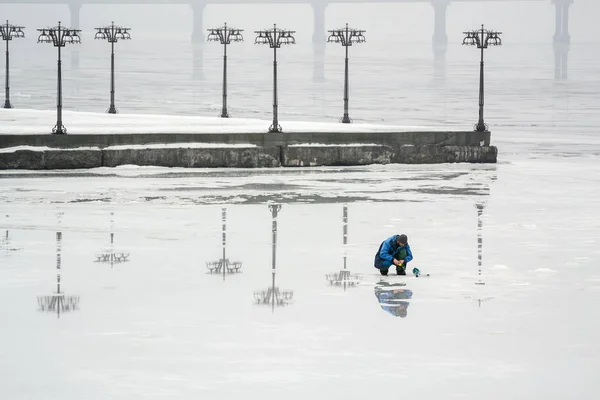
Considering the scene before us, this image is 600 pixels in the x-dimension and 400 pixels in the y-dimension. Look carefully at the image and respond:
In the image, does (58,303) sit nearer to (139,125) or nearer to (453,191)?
(453,191)

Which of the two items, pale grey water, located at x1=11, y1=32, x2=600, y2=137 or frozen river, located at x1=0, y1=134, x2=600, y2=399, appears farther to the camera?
pale grey water, located at x1=11, y1=32, x2=600, y2=137

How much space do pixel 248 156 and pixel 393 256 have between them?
58.5 feet

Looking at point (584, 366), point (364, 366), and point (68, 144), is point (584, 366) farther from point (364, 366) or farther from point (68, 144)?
point (68, 144)

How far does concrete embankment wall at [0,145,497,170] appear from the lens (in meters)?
34.1

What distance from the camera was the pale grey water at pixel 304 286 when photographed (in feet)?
40.9

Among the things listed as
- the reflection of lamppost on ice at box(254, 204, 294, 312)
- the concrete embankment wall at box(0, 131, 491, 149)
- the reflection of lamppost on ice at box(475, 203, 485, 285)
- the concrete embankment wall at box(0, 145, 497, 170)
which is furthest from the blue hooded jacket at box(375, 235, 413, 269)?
the concrete embankment wall at box(0, 131, 491, 149)

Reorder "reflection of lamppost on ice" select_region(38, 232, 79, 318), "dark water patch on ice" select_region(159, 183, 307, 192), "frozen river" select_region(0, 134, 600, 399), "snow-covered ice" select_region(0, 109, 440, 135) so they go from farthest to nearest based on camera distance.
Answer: "snow-covered ice" select_region(0, 109, 440, 135) → "dark water patch on ice" select_region(159, 183, 307, 192) → "reflection of lamppost on ice" select_region(38, 232, 79, 318) → "frozen river" select_region(0, 134, 600, 399)

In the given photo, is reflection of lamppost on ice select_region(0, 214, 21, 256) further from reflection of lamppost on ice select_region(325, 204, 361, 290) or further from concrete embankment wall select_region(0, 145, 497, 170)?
concrete embankment wall select_region(0, 145, 497, 170)

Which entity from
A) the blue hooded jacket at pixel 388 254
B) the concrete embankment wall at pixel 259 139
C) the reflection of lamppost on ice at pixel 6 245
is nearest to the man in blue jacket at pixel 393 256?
the blue hooded jacket at pixel 388 254

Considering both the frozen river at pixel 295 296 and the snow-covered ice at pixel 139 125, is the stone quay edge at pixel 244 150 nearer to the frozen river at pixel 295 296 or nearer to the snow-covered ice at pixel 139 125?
the snow-covered ice at pixel 139 125

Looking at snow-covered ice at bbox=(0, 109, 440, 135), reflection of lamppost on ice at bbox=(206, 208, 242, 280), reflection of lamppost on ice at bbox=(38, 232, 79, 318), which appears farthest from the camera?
snow-covered ice at bbox=(0, 109, 440, 135)

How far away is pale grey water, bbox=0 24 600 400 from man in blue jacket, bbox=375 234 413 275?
0.25 meters

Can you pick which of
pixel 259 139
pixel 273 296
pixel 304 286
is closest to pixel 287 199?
pixel 259 139

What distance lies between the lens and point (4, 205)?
1033 inches
